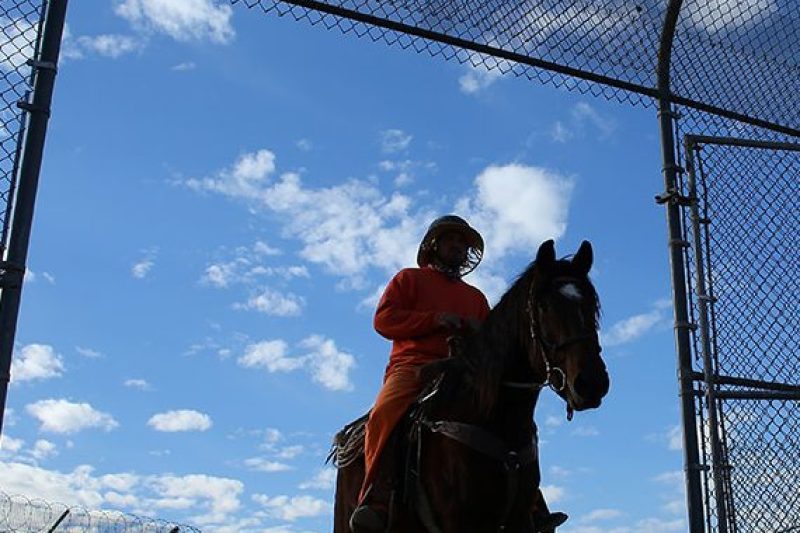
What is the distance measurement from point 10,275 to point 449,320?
239cm

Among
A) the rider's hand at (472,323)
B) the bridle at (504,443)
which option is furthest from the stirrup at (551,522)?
the rider's hand at (472,323)

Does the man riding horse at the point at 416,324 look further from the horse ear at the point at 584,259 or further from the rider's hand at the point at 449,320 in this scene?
the horse ear at the point at 584,259

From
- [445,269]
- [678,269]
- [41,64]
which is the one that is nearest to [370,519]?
[445,269]

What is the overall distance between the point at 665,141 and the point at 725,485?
255cm

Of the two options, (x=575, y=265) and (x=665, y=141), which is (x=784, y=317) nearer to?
(x=665, y=141)

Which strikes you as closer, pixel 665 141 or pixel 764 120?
pixel 665 141

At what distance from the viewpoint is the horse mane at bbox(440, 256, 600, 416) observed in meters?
5.27

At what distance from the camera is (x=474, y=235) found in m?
6.50

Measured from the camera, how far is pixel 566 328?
489cm

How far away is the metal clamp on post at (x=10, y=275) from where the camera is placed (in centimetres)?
455

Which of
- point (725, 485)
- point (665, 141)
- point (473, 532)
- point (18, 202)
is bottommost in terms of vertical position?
point (473, 532)

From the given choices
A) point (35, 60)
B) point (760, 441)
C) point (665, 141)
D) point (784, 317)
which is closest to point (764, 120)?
point (665, 141)

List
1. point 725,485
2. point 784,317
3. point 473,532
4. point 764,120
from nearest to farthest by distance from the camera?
point 473,532
point 725,485
point 784,317
point 764,120

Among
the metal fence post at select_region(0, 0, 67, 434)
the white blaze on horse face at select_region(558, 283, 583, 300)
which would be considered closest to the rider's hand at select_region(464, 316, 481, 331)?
the white blaze on horse face at select_region(558, 283, 583, 300)
